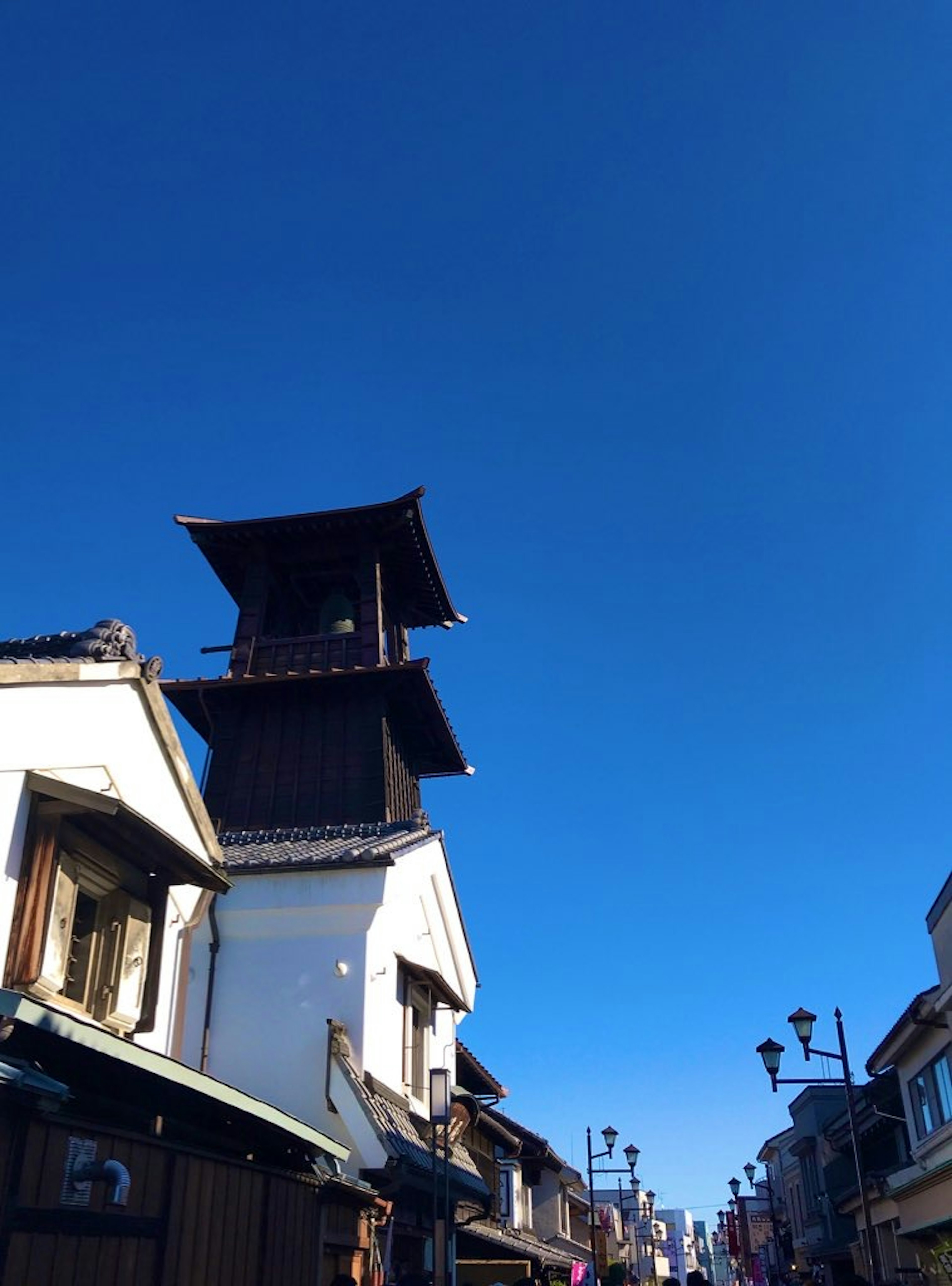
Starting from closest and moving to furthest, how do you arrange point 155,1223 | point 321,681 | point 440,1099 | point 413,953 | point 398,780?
point 155,1223 → point 440,1099 → point 413,953 → point 321,681 → point 398,780

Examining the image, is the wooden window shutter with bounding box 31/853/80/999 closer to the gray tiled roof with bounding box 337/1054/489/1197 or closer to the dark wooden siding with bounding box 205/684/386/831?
the gray tiled roof with bounding box 337/1054/489/1197

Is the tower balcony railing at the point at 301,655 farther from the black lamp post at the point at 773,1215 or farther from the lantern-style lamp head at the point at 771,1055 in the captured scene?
the black lamp post at the point at 773,1215

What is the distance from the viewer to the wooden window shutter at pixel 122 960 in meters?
12.2

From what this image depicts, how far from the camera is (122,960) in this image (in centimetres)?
1247

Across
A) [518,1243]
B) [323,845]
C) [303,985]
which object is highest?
[323,845]

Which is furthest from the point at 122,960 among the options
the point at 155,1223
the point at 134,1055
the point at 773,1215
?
the point at 773,1215

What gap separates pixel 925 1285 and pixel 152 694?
25657 millimetres

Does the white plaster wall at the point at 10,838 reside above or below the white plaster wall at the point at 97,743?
below

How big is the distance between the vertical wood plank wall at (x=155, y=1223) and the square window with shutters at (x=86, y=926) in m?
2.64

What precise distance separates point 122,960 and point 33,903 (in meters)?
2.06

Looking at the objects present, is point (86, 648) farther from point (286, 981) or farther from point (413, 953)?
point (413, 953)

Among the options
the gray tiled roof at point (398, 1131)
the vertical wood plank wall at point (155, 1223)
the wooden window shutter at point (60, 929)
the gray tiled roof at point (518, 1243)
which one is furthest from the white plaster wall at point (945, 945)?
the wooden window shutter at point (60, 929)

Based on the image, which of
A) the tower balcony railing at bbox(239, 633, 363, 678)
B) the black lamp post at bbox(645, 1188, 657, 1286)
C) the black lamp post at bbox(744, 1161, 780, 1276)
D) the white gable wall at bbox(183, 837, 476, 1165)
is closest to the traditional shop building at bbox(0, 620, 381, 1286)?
the white gable wall at bbox(183, 837, 476, 1165)

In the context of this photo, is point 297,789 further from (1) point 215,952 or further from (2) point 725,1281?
(2) point 725,1281
